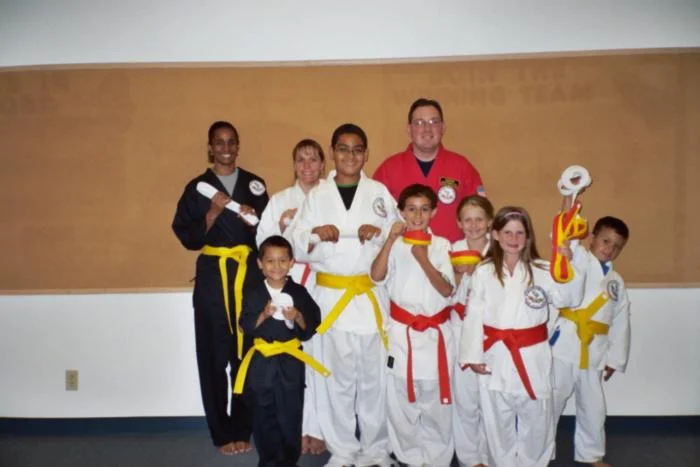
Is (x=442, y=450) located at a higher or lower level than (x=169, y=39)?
lower

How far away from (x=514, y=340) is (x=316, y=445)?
4.09 feet

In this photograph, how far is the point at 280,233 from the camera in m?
3.00

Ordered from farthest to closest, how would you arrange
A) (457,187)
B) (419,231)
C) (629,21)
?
(629,21), (457,187), (419,231)

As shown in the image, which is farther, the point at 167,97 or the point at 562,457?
the point at 167,97

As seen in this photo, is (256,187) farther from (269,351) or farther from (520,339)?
(520,339)

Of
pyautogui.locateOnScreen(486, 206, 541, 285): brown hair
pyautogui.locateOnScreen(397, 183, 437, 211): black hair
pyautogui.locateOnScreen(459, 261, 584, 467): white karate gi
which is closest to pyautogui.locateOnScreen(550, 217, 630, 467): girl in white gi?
pyautogui.locateOnScreen(459, 261, 584, 467): white karate gi

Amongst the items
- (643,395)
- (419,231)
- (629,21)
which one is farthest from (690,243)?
(419,231)

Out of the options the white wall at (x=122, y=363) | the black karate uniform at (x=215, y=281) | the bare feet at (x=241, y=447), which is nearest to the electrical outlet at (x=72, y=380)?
the white wall at (x=122, y=363)

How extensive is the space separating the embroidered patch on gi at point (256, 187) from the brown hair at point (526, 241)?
4.21 feet

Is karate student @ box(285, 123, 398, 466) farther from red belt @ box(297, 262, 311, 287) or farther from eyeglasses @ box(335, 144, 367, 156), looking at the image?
red belt @ box(297, 262, 311, 287)

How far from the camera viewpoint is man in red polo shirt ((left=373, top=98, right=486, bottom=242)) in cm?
293

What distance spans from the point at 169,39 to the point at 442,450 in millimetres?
2736

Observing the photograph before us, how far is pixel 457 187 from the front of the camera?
297 centimetres

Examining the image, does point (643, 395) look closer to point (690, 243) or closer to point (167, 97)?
point (690, 243)
